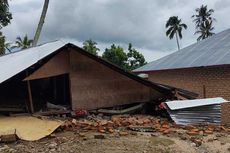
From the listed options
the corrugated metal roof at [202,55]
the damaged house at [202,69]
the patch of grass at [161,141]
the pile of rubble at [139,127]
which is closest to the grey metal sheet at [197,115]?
the pile of rubble at [139,127]

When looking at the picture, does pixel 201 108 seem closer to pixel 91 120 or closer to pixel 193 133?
pixel 193 133

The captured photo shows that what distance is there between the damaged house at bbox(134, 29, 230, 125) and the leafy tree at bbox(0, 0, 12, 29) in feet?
34.4

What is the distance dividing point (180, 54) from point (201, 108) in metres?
11.6

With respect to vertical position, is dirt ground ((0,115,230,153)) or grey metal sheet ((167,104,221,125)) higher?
grey metal sheet ((167,104,221,125))

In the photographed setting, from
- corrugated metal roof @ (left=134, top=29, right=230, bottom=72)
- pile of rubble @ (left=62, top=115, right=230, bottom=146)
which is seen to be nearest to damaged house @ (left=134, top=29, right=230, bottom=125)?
corrugated metal roof @ (left=134, top=29, right=230, bottom=72)

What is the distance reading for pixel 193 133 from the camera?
29.3ft

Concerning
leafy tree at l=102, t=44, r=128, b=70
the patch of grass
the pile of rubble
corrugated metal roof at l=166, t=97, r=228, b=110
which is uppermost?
leafy tree at l=102, t=44, r=128, b=70

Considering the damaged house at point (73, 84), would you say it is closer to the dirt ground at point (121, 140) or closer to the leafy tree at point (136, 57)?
the dirt ground at point (121, 140)

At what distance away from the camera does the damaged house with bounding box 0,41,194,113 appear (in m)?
10.0

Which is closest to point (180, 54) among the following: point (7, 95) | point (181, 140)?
point (7, 95)

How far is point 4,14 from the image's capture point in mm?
26875

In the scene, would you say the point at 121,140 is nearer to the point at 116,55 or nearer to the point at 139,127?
the point at 139,127

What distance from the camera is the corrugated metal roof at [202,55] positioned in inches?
680

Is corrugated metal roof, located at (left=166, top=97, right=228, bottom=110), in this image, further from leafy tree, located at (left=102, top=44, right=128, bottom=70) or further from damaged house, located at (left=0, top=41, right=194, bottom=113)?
leafy tree, located at (left=102, top=44, right=128, bottom=70)
